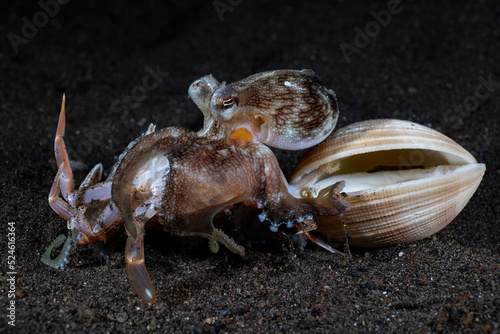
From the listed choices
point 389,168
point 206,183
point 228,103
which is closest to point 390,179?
point 389,168

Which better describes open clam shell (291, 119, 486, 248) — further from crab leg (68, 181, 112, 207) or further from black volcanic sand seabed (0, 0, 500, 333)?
crab leg (68, 181, 112, 207)

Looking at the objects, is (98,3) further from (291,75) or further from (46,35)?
(291,75)

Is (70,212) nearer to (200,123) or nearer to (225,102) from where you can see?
(225,102)

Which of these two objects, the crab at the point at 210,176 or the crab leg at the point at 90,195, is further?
the crab leg at the point at 90,195

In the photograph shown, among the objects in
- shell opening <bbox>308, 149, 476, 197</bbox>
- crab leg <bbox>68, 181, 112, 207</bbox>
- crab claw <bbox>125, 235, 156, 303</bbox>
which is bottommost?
shell opening <bbox>308, 149, 476, 197</bbox>

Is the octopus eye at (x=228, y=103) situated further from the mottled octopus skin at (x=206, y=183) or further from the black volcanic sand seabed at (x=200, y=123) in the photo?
the black volcanic sand seabed at (x=200, y=123)

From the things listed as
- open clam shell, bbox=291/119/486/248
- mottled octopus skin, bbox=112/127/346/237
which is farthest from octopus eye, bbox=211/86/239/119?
open clam shell, bbox=291/119/486/248

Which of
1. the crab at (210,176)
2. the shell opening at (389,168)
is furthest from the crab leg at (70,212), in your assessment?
the shell opening at (389,168)
